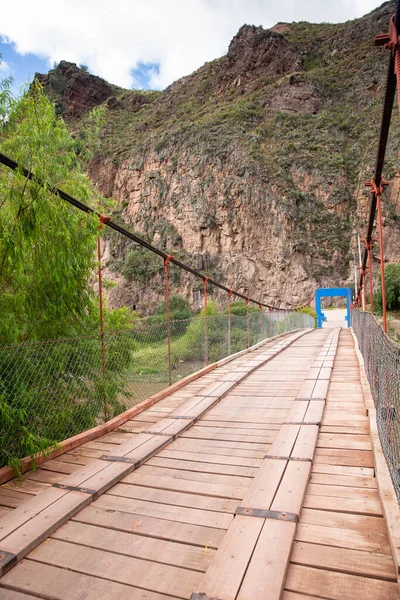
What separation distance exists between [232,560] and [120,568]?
17.1 inches

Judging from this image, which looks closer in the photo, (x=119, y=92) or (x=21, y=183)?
(x=21, y=183)

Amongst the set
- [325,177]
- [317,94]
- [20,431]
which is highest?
[317,94]

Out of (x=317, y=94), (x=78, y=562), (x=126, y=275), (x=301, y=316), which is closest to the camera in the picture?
(x=78, y=562)

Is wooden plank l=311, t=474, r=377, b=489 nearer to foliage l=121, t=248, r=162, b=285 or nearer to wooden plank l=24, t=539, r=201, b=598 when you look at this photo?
wooden plank l=24, t=539, r=201, b=598

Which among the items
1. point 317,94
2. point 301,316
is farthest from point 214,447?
point 317,94

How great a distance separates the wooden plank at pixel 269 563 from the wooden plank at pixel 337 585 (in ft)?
0.16

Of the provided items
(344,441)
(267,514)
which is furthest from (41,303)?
(344,441)

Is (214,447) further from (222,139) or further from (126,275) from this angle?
(222,139)

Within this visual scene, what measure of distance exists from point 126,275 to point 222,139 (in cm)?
1559

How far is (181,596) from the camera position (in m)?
1.45

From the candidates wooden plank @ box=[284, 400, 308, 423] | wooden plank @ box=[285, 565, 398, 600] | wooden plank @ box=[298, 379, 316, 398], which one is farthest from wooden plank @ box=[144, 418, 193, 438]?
wooden plank @ box=[285, 565, 398, 600]

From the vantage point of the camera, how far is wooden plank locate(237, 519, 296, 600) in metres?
1.42

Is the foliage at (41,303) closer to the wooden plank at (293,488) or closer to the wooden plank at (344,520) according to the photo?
the wooden plank at (293,488)

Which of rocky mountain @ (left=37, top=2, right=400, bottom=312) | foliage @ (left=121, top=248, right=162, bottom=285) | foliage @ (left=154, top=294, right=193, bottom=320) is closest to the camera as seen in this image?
foliage @ (left=154, top=294, right=193, bottom=320)
